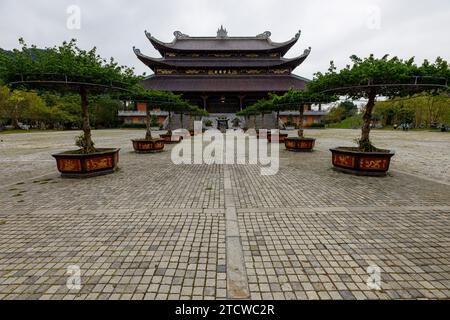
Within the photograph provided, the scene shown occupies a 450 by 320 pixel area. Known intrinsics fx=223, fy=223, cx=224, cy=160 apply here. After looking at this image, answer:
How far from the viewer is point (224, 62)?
4206 cm

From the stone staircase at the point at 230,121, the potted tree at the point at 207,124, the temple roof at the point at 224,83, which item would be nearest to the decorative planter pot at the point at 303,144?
the stone staircase at the point at 230,121

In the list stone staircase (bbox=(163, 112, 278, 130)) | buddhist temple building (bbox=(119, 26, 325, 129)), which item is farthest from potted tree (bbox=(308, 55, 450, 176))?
buddhist temple building (bbox=(119, 26, 325, 129))

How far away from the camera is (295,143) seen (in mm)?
13562

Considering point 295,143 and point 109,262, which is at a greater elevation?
point 295,143

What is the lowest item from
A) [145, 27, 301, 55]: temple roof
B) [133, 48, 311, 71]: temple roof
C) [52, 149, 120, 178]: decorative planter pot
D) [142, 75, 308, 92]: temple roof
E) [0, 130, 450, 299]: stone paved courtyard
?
[0, 130, 450, 299]: stone paved courtyard

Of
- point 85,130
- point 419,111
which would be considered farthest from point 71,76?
point 419,111

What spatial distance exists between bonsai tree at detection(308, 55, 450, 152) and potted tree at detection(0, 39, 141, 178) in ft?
23.5

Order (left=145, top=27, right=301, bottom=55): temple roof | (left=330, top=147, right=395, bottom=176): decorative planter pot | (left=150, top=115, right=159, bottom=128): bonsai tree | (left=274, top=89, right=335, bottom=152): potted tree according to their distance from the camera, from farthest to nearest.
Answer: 1. (left=145, top=27, right=301, bottom=55): temple roof
2. (left=150, top=115, right=159, bottom=128): bonsai tree
3. (left=274, top=89, right=335, bottom=152): potted tree
4. (left=330, top=147, right=395, bottom=176): decorative planter pot

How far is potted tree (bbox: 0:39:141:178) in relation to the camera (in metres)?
6.12

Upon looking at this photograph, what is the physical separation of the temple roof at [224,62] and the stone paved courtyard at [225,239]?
37.7 m

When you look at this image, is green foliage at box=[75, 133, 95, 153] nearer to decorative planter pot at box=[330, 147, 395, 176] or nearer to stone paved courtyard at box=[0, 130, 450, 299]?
stone paved courtyard at box=[0, 130, 450, 299]

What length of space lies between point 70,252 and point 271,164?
7858 millimetres
